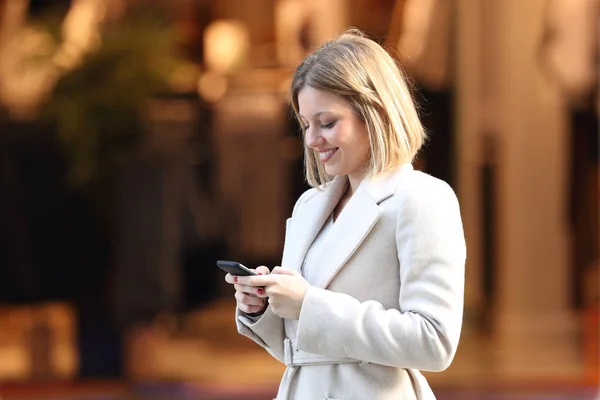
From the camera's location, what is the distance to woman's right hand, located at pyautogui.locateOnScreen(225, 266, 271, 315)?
6.69ft

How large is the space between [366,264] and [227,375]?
4807 mm

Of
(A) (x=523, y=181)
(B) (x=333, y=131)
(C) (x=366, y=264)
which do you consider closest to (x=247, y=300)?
(C) (x=366, y=264)

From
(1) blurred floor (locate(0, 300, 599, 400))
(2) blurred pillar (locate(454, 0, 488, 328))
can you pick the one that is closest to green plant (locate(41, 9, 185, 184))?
(1) blurred floor (locate(0, 300, 599, 400))

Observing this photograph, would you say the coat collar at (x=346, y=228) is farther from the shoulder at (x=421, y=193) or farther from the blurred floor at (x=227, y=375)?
the blurred floor at (x=227, y=375)

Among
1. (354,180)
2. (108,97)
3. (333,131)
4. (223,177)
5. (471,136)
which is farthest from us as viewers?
(471,136)

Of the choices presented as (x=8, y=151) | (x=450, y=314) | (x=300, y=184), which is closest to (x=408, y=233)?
(x=450, y=314)

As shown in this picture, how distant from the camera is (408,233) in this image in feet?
6.55

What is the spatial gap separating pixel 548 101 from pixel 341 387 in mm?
5147

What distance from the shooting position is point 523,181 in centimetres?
689

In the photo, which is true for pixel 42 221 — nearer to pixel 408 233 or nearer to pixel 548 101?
pixel 548 101

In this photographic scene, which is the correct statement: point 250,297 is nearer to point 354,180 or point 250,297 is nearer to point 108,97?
point 354,180

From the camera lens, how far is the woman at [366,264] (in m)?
1.97

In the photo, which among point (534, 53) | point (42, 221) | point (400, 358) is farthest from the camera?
point (534, 53)

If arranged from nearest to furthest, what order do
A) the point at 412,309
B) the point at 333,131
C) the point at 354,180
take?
1. the point at 412,309
2. the point at 333,131
3. the point at 354,180
